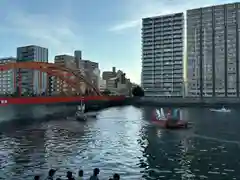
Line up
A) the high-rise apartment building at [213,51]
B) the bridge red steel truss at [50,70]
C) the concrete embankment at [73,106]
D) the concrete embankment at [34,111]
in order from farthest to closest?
the high-rise apartment building at [213,51]
the bridge red steel truss at [50,70]
the concrete embankment at [73,106]
the concrete embankment at [34,111]

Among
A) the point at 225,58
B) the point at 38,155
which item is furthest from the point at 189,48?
the point at 38,155

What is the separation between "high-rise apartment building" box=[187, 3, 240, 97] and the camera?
182 meters

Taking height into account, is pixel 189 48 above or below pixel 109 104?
above

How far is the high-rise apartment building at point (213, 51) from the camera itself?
182000 millimetres

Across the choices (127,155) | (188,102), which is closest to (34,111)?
(127,155)

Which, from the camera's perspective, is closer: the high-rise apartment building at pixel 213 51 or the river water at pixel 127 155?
the river water at pixel 127 155

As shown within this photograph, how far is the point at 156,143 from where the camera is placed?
136ft

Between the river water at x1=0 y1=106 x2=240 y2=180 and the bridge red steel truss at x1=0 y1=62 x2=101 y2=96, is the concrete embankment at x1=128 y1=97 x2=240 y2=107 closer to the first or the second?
the bridge red steel truss at x1=0 y1=62 x2=101 y2=96

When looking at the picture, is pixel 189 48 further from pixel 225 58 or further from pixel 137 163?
pixel 137 163

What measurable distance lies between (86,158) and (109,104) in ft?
399

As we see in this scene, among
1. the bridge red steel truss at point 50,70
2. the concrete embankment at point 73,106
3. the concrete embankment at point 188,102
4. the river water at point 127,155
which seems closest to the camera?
the river water at point 127,155

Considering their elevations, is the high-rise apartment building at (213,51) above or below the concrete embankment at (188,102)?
above

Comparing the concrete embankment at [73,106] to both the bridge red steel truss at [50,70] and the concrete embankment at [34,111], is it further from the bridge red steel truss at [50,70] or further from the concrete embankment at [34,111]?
the bridge red steel truss at [50,70]

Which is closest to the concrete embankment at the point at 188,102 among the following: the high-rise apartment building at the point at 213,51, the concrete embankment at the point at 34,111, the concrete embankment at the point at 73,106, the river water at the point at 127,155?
the concrete embankment at the point at 73,106
